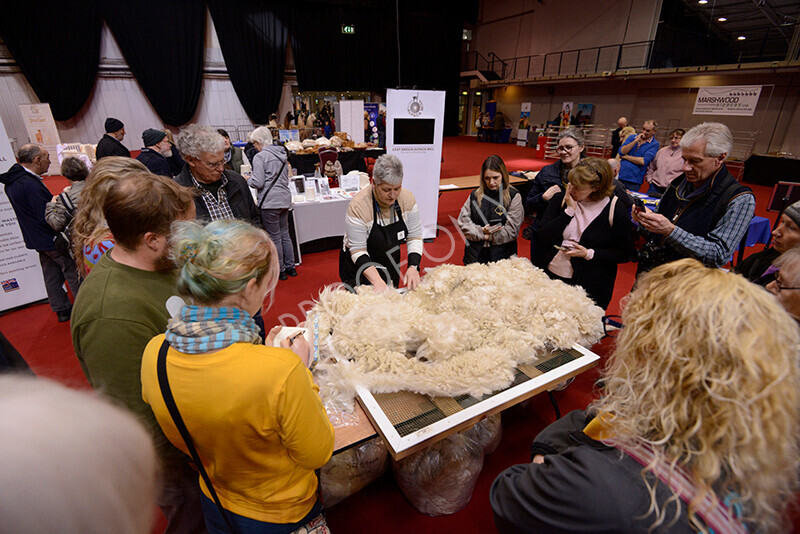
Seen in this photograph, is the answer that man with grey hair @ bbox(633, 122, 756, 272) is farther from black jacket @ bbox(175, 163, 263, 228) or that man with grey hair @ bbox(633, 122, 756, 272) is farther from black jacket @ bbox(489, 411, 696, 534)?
black jacket @ bbox(175, 163, 263, 228)

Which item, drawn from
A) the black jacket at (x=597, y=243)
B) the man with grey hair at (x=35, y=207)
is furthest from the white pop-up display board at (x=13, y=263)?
the black jacket at (x=597, y=243)

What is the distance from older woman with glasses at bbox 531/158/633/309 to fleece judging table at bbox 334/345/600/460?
3.99ft

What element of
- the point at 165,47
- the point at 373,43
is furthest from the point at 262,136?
the point at 373,43

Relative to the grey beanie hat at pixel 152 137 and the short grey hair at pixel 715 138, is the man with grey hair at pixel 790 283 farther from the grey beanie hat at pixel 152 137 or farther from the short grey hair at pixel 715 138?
the grey beanie hat at pixel 152 137

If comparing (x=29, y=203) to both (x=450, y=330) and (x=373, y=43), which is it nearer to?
(x=450, y=330)

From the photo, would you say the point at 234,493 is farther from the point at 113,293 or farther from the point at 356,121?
the point at 356,121

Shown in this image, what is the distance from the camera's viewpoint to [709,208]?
2189 millimetres

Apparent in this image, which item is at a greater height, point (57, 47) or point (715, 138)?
point (57, 47)

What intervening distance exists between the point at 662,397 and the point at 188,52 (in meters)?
17.8

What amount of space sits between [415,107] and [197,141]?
341 centimetres

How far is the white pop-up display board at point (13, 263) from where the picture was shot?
370 centimetres

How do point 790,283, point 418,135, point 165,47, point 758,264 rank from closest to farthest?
point 790,283, point 758,264, point 418,135, point 165,47

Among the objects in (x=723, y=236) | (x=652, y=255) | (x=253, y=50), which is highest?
(x=253, y=50)

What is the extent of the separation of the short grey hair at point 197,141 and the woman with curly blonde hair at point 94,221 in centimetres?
77
